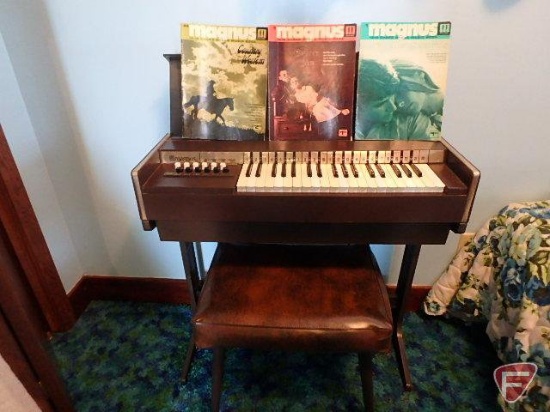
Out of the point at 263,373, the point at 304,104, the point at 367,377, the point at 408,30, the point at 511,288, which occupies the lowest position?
the point at 263,373

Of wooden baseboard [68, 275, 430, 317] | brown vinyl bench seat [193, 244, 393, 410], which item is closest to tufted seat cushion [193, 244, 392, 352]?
brown vinyl bench seat [193, 244, 393, 410]

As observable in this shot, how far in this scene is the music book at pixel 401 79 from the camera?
2.79ft

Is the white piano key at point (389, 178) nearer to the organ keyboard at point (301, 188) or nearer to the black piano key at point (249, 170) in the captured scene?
the organ keyboard at point (301, 188)

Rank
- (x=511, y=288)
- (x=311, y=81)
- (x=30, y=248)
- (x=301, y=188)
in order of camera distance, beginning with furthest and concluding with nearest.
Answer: (x=30, y=248), (x=511, y=288), (x=311, y=81), (x=301, y=188)

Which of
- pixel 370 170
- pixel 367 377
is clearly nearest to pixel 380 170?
pixel 370 170

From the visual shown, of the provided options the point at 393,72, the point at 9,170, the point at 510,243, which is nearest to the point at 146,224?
the point at 9,170

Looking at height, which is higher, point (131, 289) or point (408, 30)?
point (408, 30)

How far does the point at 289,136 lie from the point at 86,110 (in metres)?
0.73

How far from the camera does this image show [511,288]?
3.53ft

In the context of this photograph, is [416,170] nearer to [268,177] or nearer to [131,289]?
[268,177]

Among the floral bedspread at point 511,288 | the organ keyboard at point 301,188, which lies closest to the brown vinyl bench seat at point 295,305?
the organ keyboard at point 301,188

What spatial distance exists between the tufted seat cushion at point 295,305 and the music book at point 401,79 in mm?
387

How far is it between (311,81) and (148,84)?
558 mm

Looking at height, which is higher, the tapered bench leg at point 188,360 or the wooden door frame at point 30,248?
the wooden door frame at point 30,248
